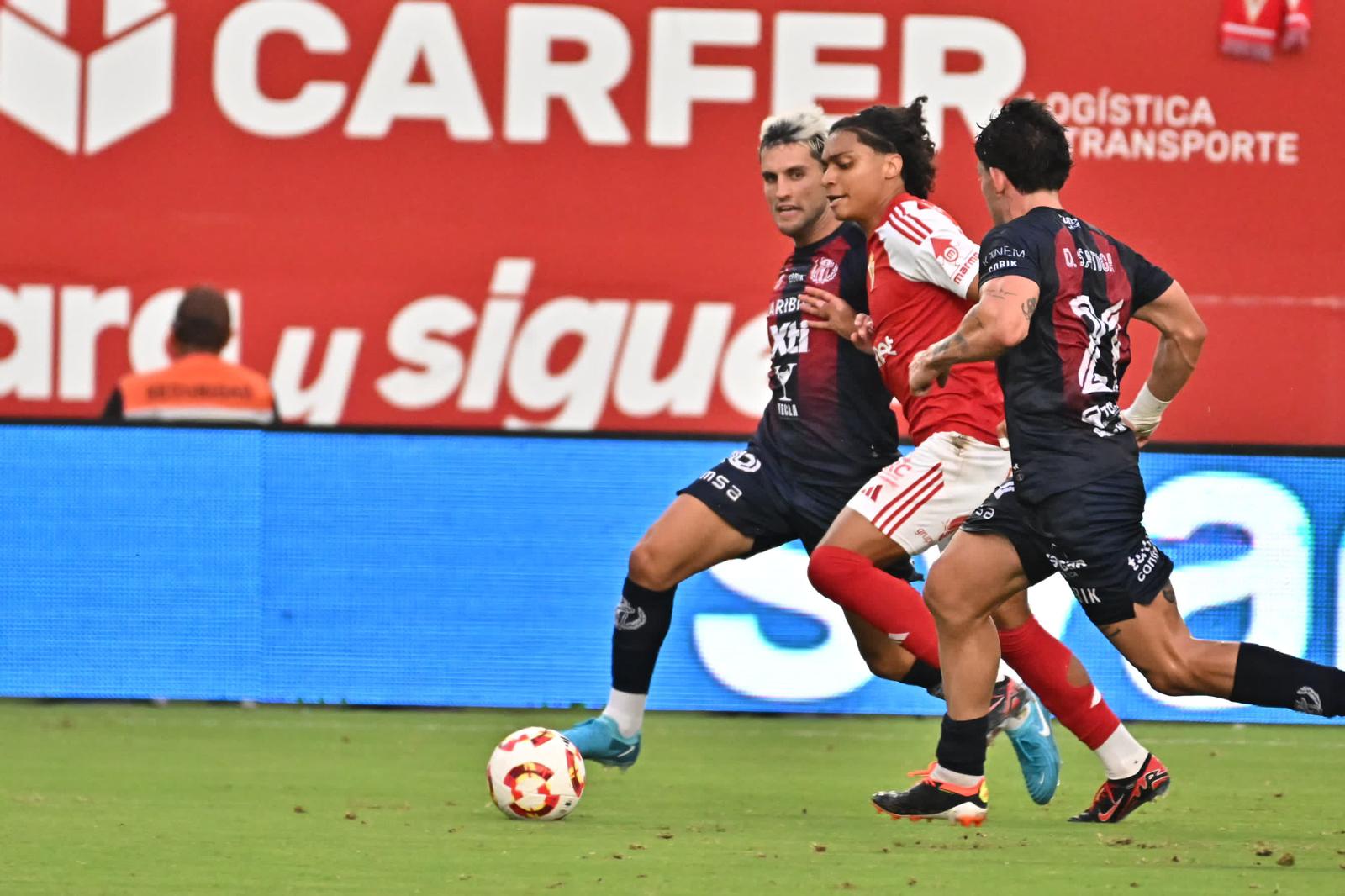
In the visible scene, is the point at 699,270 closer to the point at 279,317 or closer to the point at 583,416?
the point at 583,416

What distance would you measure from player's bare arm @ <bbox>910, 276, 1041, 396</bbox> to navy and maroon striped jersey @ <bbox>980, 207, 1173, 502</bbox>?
10 cm

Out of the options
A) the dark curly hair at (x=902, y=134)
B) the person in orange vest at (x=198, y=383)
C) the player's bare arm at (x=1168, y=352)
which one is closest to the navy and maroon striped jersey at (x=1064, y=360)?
the player's bare arm at (x=1168, y=352)

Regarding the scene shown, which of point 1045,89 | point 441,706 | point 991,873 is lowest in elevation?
point 441,706

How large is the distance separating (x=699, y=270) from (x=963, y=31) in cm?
188

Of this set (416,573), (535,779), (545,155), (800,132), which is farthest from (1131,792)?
(545,155)

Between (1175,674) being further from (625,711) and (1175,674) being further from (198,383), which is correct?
(198,383)

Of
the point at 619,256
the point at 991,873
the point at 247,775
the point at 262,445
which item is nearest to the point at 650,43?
the point at 619,256

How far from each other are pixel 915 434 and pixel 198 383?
3.77 metres

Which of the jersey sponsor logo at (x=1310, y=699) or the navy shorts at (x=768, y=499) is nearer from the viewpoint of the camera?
the jersey sponsor logo at (x=1310, y=699)

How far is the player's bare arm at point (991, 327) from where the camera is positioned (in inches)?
200

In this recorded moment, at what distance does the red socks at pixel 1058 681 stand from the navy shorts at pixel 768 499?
43 centimetres

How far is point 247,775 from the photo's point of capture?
667 centimetres

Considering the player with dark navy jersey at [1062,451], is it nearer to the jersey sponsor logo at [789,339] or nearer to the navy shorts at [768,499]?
the navy shorts at [768,499]

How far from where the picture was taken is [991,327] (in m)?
5.08
